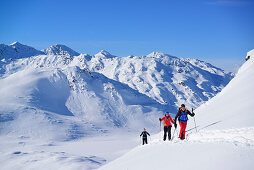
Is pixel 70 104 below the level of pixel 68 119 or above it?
above

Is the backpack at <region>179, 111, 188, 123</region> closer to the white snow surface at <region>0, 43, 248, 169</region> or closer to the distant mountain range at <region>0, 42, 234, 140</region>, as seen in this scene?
the white snow surface at <region>0, 43, 248, 169</region>

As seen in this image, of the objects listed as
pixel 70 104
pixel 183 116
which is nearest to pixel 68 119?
pixel 70 104

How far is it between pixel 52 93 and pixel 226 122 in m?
82.0

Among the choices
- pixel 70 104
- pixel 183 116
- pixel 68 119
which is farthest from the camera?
pixel 70 104

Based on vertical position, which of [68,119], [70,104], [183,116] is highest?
[70,104]

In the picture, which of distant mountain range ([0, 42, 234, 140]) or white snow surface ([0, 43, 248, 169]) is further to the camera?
distant mountain range ([0, 42, 234, 140])

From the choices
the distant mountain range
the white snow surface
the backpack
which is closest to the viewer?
the backpack

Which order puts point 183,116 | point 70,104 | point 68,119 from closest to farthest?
point 183,116 → point 68,119 → point 70,104

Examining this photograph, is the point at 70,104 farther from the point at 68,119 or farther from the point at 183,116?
the point at 183,116

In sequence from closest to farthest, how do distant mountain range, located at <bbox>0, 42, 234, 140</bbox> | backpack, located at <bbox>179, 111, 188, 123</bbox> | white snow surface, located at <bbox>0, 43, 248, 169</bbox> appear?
backpack, located at <bbox>179, 111, 188, 123</bbox>
white snow surface, located at <bbox>0, 43, 248, 169</bbox>
distant mountain range, located at <bbox>0, 42, 234, 140</bbox>

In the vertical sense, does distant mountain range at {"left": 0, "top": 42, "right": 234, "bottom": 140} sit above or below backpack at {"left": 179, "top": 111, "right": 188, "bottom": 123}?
above

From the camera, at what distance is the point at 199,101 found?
17812 centimetres

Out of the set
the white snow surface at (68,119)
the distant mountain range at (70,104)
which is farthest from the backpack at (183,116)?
the distant mountain range at (70,104)

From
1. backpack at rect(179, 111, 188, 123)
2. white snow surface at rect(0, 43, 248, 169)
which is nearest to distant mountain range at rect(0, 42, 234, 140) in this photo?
white snow surface at rect(0, 43, 248, 169)
